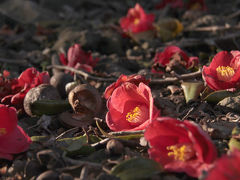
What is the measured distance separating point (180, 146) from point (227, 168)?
266 mm

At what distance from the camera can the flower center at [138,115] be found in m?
1.50

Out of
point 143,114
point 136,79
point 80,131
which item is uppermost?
point 136,79

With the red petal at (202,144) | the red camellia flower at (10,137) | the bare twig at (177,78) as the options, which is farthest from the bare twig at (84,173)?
the bare twig at (177,78)

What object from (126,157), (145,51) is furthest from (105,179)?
(145,51)

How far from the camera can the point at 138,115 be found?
1.50m

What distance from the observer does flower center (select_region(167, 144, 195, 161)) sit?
1.21m

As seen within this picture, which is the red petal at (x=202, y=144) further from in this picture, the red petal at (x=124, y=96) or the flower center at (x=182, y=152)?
the red petal at (x=124, y=96)

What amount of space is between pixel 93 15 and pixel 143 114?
2.72 meters

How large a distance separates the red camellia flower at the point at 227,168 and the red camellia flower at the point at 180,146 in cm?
13

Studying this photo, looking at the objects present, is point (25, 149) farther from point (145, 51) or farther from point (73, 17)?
point (73, 17)

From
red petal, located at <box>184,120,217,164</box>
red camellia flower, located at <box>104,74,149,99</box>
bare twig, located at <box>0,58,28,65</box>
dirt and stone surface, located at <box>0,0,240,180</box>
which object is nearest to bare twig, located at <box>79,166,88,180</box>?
dirt and stone surface, located at <box>0,0,240,180</box>

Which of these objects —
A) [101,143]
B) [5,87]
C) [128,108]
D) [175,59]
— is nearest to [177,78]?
[175,59]

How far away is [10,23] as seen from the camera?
359 cm

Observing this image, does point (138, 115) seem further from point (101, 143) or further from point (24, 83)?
point (24, 83)
